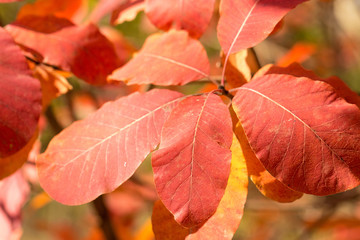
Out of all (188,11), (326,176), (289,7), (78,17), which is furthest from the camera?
(78,17)

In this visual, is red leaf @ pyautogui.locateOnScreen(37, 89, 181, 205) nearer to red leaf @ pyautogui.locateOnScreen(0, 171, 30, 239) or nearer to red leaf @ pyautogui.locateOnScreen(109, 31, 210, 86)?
red leaf @ pyautogui.locateOnScreen(109, 31, 210, 86)

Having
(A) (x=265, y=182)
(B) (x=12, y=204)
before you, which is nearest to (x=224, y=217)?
(A) (x=265, y=182)

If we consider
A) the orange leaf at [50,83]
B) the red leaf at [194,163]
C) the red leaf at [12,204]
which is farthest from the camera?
the red leaf at [12,204]

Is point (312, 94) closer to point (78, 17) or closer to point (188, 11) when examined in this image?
point (188, 11)

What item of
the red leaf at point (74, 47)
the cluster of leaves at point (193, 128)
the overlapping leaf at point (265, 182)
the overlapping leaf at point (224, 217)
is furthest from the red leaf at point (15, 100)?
the overlapping leaf at point (265, 182)

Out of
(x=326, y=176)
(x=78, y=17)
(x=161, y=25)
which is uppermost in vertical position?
(x=161, y=25)

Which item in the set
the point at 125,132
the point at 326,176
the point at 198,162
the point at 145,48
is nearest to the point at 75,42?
the point at 145,48

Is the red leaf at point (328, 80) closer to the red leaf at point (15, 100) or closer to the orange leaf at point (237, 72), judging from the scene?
the orange leaf at point (237, 72)
